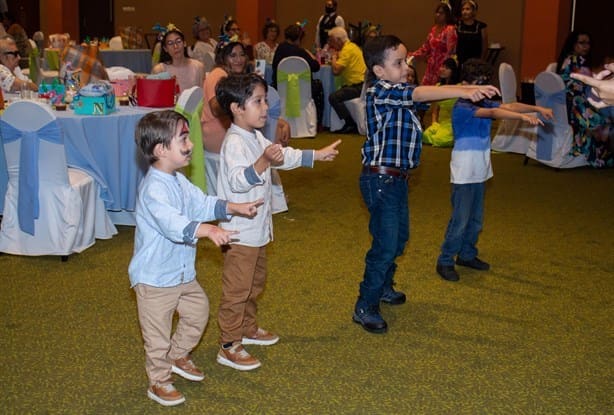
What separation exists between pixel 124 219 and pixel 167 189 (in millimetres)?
2766

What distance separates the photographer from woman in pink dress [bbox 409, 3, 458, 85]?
34.0 feet

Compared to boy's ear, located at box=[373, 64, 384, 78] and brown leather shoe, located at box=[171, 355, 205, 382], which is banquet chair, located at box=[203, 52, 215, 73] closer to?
boy's ear, located at box=[373, 64, 384, 78]

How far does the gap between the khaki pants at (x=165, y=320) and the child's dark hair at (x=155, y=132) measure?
0.48 metres

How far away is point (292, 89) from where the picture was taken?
9211 mm

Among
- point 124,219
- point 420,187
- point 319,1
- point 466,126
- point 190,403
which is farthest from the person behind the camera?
point 319,1

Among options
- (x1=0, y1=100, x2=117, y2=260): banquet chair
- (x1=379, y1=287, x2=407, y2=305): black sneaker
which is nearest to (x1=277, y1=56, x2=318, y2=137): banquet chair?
(x1=0, y1=100, x2=117, y2=260): banquet chair

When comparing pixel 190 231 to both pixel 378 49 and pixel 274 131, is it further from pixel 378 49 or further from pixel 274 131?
pixel 274 131

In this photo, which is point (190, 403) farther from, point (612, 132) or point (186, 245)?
point (612, 132)

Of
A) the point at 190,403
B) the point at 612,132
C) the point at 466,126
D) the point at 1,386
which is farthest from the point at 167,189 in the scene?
the point at 612,132

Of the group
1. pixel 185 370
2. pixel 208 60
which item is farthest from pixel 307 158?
pixel 208 60

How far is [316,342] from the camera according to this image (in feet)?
12.0

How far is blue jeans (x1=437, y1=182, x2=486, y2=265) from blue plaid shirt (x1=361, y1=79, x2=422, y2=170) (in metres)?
0.92

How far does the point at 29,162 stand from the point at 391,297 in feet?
7.30

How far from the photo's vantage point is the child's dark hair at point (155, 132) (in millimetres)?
2875
